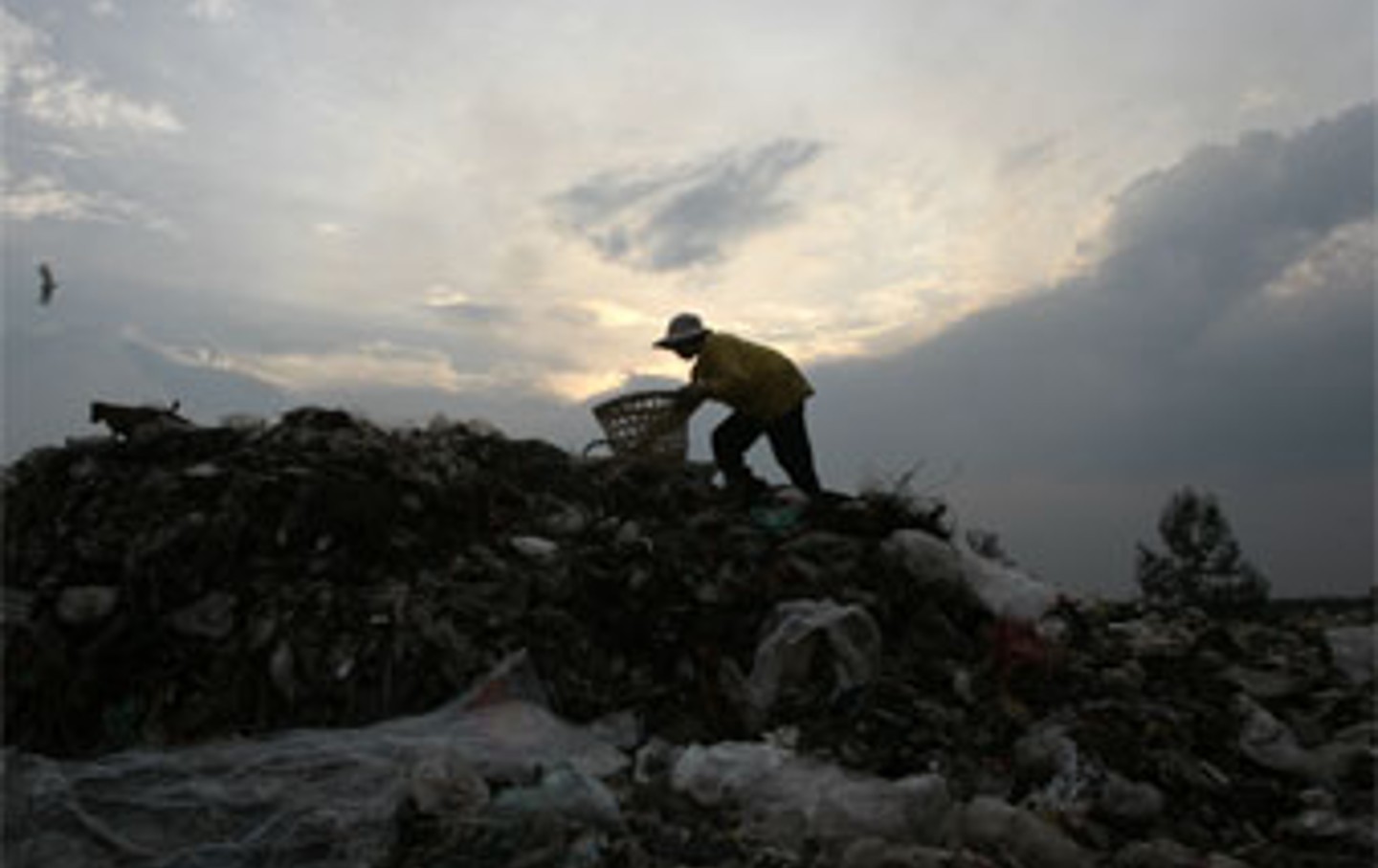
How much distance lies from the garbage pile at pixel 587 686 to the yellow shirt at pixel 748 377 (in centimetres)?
70

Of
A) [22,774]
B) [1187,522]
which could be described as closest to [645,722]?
[22,774]

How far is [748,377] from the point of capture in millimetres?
5707

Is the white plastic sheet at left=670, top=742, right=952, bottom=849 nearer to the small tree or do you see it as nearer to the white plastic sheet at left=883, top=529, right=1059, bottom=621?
the white plastic sheet at left=883, top=529, right=1059, bottom=621

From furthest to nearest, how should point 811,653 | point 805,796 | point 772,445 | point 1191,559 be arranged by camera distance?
point 1191,559 → point 772,445 → point 811,653 → point 805,796

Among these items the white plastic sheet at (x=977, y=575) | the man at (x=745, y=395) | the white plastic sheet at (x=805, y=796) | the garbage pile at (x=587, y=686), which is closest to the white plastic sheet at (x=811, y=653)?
the garbage pile at (x=587, y=686)

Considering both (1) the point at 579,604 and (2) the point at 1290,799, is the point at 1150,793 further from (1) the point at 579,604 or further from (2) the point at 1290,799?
(1) the point at 579,604

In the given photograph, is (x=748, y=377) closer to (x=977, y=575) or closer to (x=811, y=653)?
(x=977, y=575)

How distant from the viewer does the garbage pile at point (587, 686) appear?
2.65 metres

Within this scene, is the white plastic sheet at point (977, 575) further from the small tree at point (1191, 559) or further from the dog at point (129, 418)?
the small tree at point (1191, 559)

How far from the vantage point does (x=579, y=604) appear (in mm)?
4102

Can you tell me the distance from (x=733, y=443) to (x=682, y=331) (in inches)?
30.1

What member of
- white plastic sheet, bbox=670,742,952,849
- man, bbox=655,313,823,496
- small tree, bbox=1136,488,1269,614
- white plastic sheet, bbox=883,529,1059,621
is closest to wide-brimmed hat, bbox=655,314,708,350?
man, bbox=655,313,823,496

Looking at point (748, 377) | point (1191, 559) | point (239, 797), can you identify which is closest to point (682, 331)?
point (748, 377)

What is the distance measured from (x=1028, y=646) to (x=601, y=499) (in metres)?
2.46
